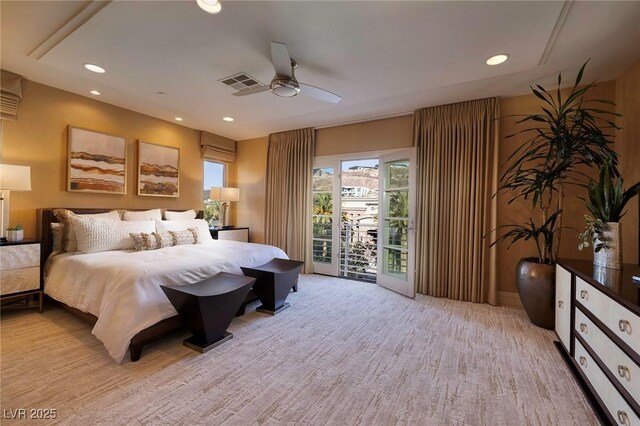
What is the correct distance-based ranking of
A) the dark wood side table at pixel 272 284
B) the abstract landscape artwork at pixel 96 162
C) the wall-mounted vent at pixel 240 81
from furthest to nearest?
the abstract landscape artwork at pixel 96 162 → the dark wood side table at pixel 272 284 → the wall-mounted vent at pixel 240 81

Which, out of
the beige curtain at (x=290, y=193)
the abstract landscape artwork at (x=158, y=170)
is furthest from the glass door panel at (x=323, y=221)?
the abstract landscape artwork at (x=158, y=170)

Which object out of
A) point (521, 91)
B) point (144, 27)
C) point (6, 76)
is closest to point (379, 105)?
point (521, 91)

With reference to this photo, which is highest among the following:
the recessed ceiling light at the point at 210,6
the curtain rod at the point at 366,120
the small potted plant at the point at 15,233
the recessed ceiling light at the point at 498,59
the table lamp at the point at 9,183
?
the curtain rod at the point at 366,120

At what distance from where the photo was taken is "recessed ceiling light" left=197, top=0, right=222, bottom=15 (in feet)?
6.17

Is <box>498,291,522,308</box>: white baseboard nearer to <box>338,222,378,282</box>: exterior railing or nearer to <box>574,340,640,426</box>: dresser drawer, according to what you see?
<box>574,340,640,426</box>: dresser drawer

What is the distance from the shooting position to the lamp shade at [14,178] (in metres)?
2.77

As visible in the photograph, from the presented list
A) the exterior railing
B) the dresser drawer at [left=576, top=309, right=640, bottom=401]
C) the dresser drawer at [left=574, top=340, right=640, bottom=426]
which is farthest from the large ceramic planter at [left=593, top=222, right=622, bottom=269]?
the exterior railing

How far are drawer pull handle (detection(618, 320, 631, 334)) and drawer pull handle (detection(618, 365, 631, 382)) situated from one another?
0.59ft

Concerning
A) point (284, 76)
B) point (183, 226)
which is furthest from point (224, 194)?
point (284, 76)

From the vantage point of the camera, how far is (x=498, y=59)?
8.44ft

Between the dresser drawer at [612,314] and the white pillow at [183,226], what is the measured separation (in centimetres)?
414

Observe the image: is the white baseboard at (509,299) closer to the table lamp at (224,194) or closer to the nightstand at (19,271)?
the table lamp at (224,194)

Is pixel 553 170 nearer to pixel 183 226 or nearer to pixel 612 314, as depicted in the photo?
pixel 612 314

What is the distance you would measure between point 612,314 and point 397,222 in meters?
2.67
